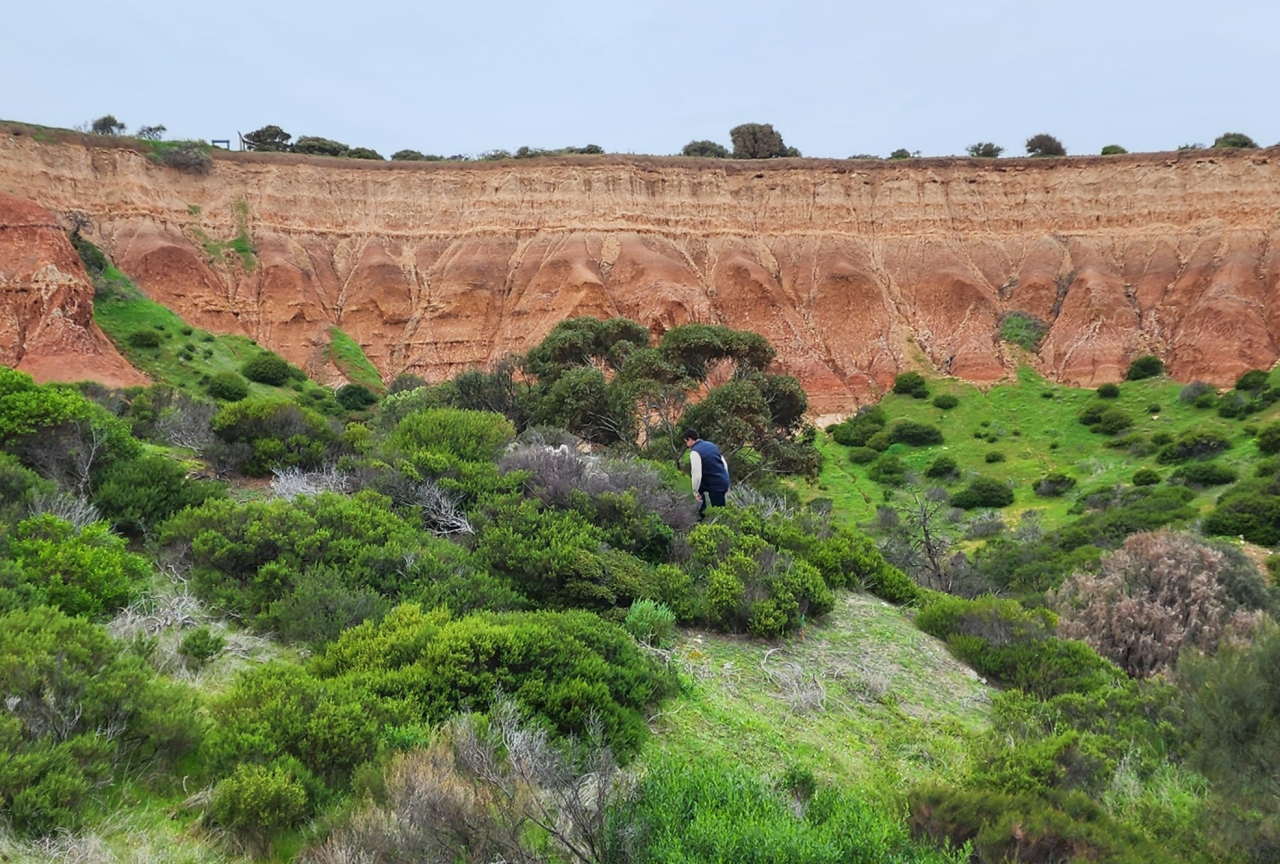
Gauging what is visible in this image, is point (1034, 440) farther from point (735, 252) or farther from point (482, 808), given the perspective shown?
point (482, 808)

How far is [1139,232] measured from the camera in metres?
45.4

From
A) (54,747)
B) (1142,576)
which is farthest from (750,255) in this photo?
(54,747)

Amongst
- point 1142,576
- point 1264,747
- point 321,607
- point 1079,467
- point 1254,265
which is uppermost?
point 1254,265

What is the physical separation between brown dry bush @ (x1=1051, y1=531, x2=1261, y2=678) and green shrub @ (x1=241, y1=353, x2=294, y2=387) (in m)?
30.8

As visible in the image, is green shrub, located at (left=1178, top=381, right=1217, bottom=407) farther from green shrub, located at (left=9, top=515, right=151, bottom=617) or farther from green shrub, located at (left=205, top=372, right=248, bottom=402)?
green shrub, located at (left=9, top=515, right=151, bottom=617)

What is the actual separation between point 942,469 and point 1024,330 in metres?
14.9

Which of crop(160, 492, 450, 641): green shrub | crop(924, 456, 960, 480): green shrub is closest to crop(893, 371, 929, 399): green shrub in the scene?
crop(924, 456, 960, 480): green shrub

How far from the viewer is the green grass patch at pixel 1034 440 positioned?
29.1m

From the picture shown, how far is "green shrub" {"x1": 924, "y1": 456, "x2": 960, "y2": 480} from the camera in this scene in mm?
32938

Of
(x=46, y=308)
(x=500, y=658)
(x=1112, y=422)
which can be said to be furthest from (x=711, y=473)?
(x=1112, y=422)

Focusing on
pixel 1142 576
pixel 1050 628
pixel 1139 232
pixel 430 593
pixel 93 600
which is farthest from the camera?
pixel 1139 232

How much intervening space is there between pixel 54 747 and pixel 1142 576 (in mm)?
12165

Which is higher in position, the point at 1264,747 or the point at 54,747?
the point at 54,747

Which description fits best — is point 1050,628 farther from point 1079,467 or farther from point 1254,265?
point 1254,265
